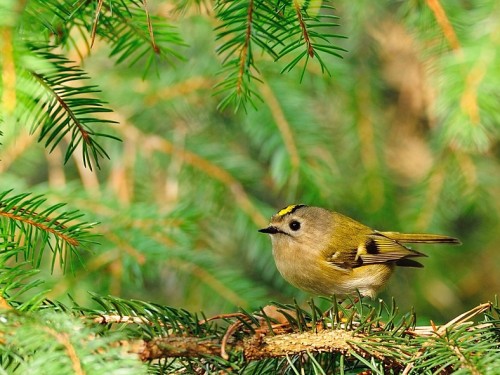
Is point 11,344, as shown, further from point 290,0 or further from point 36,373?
point 290,0

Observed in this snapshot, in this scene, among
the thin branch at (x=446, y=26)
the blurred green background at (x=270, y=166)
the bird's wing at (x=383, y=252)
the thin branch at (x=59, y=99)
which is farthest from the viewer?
the bird's wing at (x=383, y=252)

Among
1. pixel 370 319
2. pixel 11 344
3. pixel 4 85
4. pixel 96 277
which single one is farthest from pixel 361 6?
pixel 11 344

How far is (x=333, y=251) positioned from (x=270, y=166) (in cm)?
54

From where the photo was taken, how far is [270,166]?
303cm

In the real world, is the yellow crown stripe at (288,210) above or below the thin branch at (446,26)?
below

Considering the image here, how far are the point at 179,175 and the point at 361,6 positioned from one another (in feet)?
3.48

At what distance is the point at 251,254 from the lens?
2924 mm

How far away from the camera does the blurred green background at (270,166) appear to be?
2.37 meters

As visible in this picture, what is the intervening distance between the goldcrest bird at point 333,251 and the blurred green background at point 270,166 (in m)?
0.11

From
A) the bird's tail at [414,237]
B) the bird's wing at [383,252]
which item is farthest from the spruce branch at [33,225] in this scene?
the bird's tail at [414,237]

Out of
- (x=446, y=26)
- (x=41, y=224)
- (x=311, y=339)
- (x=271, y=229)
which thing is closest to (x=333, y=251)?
(x=271, y=229)

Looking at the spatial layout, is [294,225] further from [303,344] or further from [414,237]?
[303,344]

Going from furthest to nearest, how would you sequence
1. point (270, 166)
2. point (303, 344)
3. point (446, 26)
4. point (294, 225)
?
point (270, 166) < point (294, 225) < point (446, 26) < point (303, 344)

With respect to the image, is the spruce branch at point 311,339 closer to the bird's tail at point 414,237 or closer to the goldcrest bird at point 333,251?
the goldcrest bird at point 333,251
